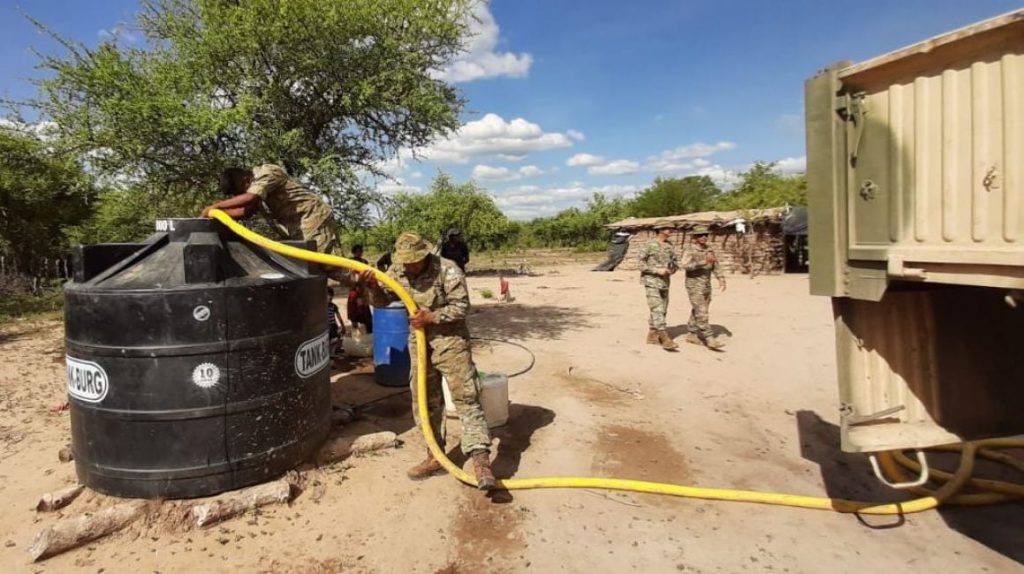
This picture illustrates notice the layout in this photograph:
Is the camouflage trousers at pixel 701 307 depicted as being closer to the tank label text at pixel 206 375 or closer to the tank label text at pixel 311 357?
the tank label text at pixel 311 357

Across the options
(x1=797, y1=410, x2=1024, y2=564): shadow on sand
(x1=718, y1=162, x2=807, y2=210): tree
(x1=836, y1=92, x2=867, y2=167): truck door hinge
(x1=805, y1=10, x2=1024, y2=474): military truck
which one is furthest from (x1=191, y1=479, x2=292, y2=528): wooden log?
(x1=718, y1=162, x2=807, y2=210): tree

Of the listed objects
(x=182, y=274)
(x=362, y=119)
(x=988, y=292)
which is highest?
(x=362, y=119)

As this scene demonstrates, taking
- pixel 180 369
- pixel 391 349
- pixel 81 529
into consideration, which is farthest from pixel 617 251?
pixel 81 529

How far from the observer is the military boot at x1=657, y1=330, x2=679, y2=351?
29.6 feet

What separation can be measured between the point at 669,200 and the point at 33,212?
4222 centimetres

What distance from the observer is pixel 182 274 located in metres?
3.84

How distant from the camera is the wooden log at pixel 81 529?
3.25 metres

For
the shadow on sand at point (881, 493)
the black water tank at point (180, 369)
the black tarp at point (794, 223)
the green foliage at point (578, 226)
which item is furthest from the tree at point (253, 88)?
the green foliage at point (578, 226)

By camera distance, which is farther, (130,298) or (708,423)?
(708,423)

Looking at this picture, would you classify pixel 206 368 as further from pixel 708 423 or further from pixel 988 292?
pixel 988 292

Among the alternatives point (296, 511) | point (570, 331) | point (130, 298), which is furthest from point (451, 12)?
point (296, 511)

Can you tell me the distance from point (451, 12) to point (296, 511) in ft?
24.3

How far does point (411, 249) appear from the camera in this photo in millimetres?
4133

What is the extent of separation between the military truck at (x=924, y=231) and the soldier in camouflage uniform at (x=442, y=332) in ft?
7.92
